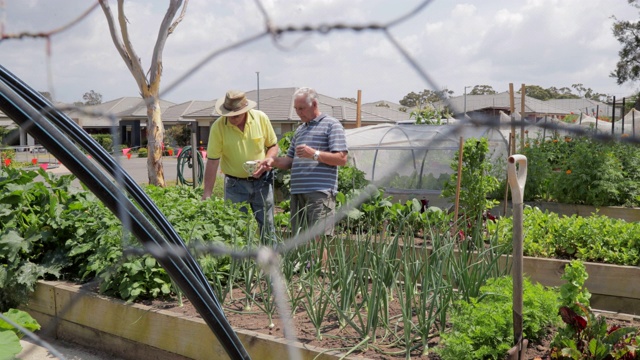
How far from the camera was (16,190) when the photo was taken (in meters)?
4.22

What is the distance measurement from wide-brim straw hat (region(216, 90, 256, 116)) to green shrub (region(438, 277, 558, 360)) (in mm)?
1987

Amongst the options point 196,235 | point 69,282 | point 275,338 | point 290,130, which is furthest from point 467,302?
point 290,130

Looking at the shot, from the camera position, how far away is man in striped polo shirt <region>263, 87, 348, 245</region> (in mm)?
3861

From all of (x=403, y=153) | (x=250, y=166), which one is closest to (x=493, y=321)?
(x=250, y=166)

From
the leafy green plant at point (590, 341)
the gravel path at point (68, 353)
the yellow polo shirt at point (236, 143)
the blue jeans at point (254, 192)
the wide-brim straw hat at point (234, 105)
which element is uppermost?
the wide-brim straw hat at point (234, 105)

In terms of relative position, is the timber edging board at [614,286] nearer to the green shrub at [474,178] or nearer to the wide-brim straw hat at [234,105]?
the green shrub at [474,178]

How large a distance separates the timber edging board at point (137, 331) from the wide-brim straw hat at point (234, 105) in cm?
136

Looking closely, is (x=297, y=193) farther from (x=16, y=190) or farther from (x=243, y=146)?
(x=16, y=190)

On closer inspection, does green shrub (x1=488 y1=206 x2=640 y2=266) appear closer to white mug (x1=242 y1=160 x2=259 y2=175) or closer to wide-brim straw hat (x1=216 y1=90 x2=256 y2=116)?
white mug (x1=242 y1=160 x2=259 y2=175)

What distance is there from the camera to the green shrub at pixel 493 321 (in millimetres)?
2381

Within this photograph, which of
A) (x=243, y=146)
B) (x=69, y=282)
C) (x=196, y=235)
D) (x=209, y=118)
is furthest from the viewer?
(x=209, y=118)

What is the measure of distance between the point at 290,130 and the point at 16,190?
349 centimetres

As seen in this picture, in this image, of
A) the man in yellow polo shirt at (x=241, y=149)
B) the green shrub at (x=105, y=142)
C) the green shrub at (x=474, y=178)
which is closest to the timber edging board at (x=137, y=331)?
the green shrub at (x=105, y=142)

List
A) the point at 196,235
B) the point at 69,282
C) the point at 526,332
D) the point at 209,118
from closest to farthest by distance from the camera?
1. the point at 526,332
2. the point at 196,235
3. the point at 69,282
4. the point at 209,118
